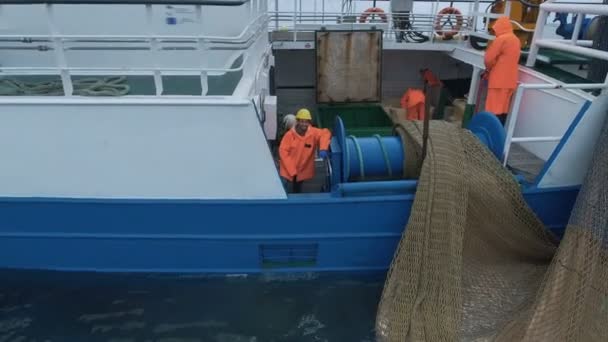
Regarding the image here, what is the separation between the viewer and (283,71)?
8227 millimetres

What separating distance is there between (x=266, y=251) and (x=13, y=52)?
375 cm

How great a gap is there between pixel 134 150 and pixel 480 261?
314cm

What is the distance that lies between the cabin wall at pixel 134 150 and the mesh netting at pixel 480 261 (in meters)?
1.24

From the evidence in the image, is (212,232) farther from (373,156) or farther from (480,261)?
(480,261)

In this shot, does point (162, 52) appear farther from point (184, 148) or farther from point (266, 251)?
point (266, 251)

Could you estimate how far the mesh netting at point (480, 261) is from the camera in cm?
337

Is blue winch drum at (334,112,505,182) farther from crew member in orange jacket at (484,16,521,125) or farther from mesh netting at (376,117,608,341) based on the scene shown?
crew member in orange jacket at (484,16,521,125)

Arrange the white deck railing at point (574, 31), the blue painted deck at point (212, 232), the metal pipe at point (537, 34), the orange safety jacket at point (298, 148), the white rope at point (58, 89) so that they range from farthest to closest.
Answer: the metal pipe at point (537, 34) → the orange safety jacket at point (298, 148) → the white deck railing at point (574, 31) → the blue painted deck at point (212, 232) → the white rope at point (58, 89)

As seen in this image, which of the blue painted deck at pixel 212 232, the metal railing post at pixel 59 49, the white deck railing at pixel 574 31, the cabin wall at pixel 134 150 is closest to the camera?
the metal railing post at pixel 59 49

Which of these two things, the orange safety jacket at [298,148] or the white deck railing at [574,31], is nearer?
the white deck railing at [574,31]

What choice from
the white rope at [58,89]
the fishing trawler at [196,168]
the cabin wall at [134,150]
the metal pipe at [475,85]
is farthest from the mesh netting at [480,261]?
the white rope at [58,89]

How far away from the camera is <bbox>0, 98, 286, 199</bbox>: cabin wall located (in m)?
3.35

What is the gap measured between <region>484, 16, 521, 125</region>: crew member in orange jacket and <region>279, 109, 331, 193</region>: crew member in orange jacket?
2.07m

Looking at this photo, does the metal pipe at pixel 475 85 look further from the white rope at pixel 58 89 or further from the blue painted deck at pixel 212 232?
the white rope at pixel 58 89
